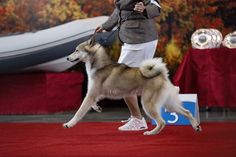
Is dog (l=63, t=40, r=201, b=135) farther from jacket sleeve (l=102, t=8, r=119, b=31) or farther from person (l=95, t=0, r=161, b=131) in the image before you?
jacket sleeve (l=102, t=8, r=119, b=31)

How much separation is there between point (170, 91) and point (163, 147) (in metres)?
0.87

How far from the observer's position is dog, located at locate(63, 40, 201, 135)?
4402mm

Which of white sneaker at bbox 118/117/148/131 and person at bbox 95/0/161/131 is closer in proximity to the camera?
person at bbox 95/0/161/131

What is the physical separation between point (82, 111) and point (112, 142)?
0.64 metres

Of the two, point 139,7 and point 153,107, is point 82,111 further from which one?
point 139,7

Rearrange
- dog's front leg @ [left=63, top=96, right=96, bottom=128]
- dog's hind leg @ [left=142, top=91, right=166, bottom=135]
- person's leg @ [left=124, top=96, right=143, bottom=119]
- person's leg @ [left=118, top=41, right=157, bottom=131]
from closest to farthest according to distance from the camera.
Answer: dog's hind leg @ [left=142, top=91, right=166, bottom=135] → dog's front leg @ [left=63, top=96, right=96, bottom=128] → person's leg @ [left=118, top=41, right=157, bottom=131] → person's leg @ [left=124, top=96, right=143, bottom=119]

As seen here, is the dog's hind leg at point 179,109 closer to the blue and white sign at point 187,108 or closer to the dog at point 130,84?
the dog at point 130,84

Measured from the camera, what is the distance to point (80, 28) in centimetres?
702

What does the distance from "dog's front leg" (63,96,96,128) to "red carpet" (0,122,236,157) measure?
3.7 inches

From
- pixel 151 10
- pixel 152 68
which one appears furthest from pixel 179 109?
pixel 151 10

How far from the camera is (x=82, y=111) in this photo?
14.8 feet

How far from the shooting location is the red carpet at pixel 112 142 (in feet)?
11.3

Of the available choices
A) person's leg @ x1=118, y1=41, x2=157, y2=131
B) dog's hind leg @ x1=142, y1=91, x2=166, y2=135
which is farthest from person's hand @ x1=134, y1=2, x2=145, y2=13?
dog's hind leg @ x1=142, y1=91, x2=166, y2=135

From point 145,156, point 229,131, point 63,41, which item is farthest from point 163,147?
point 63,41
